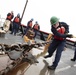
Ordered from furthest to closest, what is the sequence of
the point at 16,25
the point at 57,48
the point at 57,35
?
the point at 16,25
the point at 57,48
the point at 57,35

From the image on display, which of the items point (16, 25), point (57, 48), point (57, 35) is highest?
point (16, 25)

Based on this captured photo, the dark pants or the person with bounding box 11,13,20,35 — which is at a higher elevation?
the person with bounding box 11,13,20,35

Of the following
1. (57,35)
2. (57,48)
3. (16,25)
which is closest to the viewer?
(57,35)

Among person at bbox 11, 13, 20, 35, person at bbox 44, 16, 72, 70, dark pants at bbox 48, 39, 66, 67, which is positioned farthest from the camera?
person at bbox 11, 13, 20, 35

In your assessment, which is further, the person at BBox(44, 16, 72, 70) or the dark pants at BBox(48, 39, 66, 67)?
the dark pants at BBox(48, 39, 66, 67)

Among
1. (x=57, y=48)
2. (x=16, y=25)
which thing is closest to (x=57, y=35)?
(x=57, y=48)

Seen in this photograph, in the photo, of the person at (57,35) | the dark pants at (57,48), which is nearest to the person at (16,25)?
the dark pants at (57,48)

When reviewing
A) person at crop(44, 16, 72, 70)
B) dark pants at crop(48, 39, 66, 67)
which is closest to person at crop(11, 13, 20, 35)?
dark pants at crop(48, 39, 66, 67)

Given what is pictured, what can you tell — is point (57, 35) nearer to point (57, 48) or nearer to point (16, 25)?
point (57, 48)

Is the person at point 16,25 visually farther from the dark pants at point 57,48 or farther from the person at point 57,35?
the person at point 57,35

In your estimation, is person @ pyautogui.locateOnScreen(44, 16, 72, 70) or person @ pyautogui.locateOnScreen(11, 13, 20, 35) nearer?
person @ pyautogui.locateOnScreen(44, 16, 72, 70)

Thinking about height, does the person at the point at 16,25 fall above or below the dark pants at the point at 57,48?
above

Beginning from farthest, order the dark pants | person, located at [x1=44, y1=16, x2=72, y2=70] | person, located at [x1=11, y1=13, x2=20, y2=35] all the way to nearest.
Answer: person, located at [x1=11, y1=13, x2=20, y2=35] < the dark pants < person, located at [x1=44, y1=16, x2=72, y2=70]

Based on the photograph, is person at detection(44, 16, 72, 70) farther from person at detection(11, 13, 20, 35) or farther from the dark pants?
person at detection(11, 13, 20, 35)
